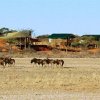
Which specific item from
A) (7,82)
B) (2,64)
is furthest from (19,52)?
(7,82)

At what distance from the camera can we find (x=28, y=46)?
4198 inches

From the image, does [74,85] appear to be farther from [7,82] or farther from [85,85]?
[7,82]

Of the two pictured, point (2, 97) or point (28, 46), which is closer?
point (2, 97)

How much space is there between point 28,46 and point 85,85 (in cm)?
7796

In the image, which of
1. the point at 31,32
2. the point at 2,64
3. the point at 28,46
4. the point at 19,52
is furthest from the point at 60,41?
the point at 2,64

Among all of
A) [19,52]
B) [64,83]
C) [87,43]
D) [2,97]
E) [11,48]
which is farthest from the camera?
[87,43]

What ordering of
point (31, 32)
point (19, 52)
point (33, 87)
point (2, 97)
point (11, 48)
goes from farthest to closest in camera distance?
point (31, 32), point (11, 48), point (19, 52), point (33, 87), point (2, 97)

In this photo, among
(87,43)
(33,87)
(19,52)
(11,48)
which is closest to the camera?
(33,87)

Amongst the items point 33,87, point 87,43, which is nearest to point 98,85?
point 33,87

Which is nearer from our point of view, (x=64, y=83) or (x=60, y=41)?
(x=64, y=83)

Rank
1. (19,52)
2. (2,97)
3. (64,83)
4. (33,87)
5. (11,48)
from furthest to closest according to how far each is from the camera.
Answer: (11,48), (19,52), (64,83), (33,87), (2,97)

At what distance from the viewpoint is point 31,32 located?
425 ft

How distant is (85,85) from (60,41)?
3916 inches

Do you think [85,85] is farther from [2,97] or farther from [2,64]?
[2,64]
